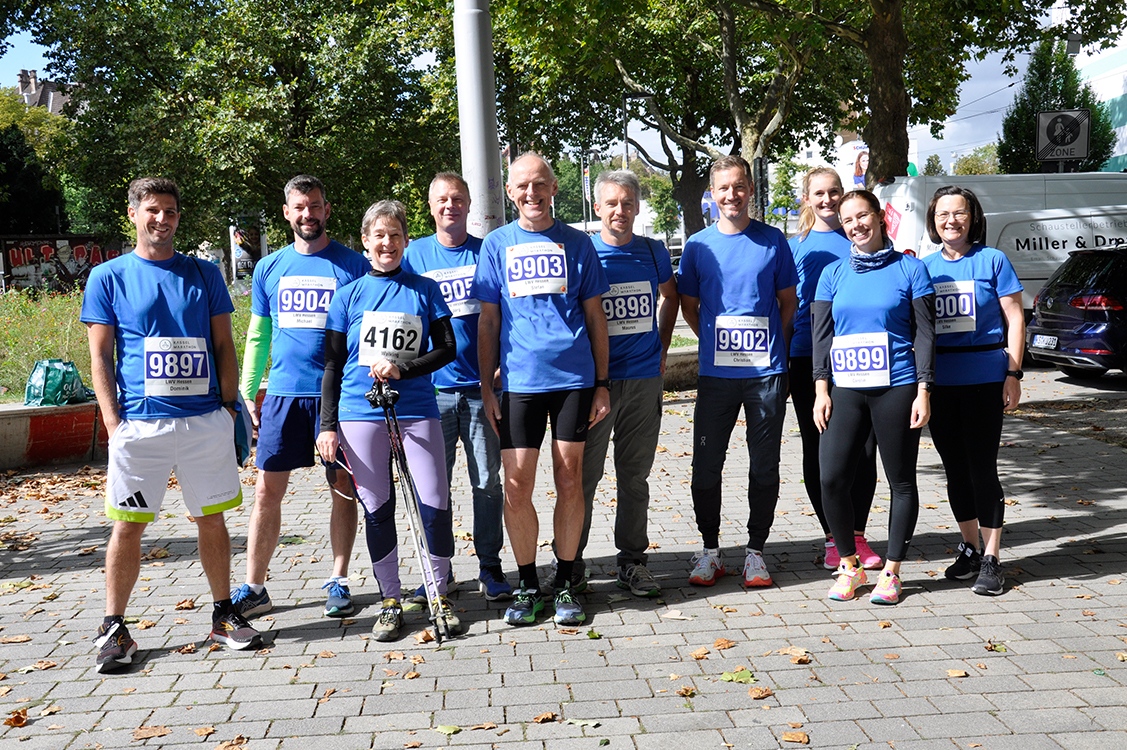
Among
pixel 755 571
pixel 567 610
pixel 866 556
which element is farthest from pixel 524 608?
pixel 866 556

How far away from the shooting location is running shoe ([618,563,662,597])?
503 centimetres

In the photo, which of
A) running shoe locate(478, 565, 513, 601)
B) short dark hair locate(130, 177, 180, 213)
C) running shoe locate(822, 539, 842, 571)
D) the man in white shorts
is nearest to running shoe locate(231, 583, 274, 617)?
the man in white shorts

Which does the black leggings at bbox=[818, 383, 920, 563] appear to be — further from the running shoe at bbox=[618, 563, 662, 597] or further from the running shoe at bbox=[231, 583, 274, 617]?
the running shoe at bbox=[231, 583, 274, 617]

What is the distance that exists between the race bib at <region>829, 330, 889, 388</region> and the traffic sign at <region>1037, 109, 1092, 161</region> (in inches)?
439

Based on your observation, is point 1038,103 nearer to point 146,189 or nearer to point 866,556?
point 866,556

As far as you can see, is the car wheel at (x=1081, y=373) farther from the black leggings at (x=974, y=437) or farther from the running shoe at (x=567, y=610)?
the running shoe at (x=567, y=610)

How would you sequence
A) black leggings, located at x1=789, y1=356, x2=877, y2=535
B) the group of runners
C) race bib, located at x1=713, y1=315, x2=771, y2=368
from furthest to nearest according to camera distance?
black leggings, located at x1=789, y1=356, x2=877, y2=535 → race bib, located at x1=713, y1=315, x2=771, y2=368 → the group of runners

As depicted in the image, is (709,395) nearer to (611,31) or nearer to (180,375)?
(180,375)

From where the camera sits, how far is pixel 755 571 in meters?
5.18

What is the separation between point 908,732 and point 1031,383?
37.0 ft

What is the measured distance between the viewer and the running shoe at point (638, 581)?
5.03m

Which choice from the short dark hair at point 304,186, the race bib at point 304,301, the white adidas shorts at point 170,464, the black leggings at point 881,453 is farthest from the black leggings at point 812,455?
the white adidas shorts at point 170,464

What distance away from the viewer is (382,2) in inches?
968

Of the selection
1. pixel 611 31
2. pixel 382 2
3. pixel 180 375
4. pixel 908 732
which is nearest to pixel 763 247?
pixel 908 732
